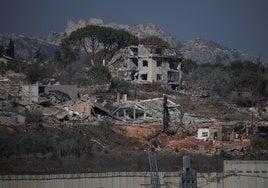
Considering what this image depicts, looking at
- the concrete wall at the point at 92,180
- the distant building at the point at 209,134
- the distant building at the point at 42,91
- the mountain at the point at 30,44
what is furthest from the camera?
the mountain at the point at 30,44

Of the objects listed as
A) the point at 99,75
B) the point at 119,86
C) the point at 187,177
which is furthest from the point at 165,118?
the point at 187,177

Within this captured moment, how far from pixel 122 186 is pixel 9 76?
2318 centimetres

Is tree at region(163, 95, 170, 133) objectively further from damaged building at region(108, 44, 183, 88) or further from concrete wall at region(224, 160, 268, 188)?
concrete wall at region(224, 160, 268, 188)

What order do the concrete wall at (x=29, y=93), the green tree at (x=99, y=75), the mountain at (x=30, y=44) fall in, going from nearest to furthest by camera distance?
the concrete wall at (x=29, y=93) → the green tree at (x=99, y=75) → the mountain at (x=30, y=44)

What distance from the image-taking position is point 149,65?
48312 millimetres

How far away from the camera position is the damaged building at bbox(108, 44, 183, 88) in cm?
4828

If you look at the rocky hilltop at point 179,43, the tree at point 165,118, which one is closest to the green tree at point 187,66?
the tree at point 165,118

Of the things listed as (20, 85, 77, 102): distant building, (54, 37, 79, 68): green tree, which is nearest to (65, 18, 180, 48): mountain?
(54, 37, 79, 68): green tree

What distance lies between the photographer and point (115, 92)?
143ft

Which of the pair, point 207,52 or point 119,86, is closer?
point 119,86

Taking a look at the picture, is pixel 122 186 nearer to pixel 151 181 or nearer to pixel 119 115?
pixel 151 181

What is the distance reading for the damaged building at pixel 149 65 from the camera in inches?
1901

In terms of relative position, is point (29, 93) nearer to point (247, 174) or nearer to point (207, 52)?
point (247, 174)

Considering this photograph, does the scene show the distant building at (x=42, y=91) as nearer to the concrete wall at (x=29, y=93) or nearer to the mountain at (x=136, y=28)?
the concrete wall at (x=29, y=93)
